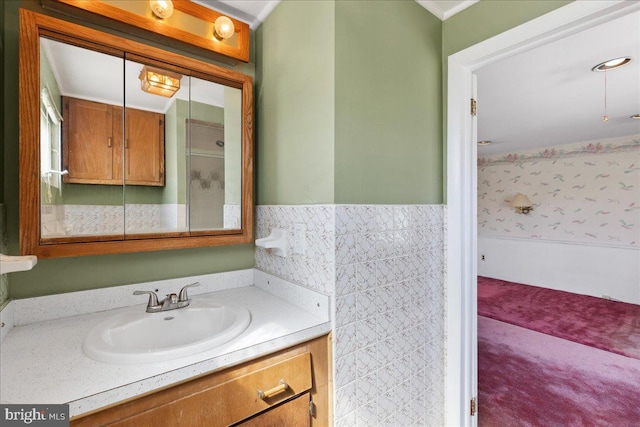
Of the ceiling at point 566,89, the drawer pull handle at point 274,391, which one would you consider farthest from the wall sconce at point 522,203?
the drawer pull handle at point 274,391

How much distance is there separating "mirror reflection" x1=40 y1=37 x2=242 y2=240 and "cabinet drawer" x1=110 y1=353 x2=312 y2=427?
750 mm

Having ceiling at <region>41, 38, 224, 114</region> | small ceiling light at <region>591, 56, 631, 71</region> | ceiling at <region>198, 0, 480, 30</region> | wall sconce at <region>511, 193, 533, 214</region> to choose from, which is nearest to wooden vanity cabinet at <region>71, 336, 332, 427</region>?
ceiling at <region>41, 38, 224, 114</region>

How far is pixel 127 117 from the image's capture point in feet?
4.14

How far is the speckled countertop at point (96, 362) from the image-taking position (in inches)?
28.0

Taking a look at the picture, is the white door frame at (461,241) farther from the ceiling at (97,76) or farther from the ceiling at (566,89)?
the ceiling at (97,76)

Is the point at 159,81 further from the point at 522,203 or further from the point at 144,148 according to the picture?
the point at 522,203

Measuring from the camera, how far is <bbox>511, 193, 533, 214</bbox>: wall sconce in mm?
4848

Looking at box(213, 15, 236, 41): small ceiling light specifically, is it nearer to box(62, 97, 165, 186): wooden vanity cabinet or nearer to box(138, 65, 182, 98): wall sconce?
box(138, 65, 182, 98): wall sconce

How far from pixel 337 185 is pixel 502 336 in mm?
2848

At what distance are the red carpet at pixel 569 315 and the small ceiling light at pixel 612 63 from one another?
2.43 m

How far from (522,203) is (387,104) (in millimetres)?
4669

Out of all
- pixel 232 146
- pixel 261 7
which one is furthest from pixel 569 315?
pixel 261 7

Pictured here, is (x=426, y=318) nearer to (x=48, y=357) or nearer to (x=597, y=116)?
(x=48, y=357)

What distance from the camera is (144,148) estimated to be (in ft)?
4.28
